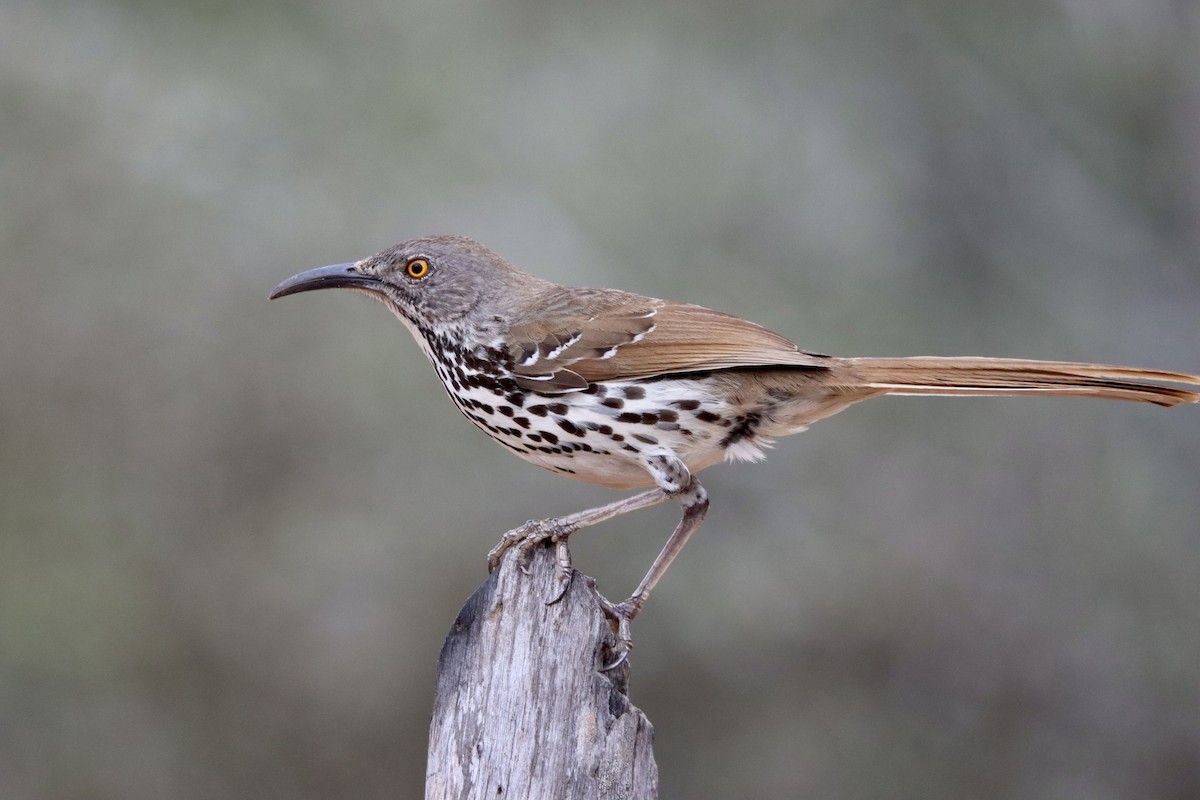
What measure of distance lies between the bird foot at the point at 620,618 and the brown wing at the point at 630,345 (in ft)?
2.01

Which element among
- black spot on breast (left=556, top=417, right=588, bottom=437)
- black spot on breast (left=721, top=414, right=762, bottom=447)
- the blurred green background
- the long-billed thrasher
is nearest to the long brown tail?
the long-billed thrasher

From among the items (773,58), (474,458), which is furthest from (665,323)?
(773,58)

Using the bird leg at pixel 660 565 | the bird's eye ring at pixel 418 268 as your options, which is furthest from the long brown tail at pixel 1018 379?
the bird's eye ring at pixel 418 268

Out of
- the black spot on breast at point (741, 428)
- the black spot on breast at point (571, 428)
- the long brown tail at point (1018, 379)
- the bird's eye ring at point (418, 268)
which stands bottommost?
the black spot on breast at point (571, 428)

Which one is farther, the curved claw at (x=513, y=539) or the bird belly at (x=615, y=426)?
the bird belly at (x=615, y=426)

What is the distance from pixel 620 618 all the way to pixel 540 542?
0.40m

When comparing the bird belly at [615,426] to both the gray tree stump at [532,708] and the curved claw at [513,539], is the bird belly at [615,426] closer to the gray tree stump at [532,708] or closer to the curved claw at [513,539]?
the curved claw at [513,539]

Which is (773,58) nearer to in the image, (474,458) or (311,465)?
(474,458)

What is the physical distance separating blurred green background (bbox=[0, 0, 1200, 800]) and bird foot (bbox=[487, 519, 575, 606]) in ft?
7.16

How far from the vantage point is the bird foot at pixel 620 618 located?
2689 millimetres

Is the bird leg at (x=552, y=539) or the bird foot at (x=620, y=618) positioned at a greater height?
the bird leg at (x=552, y=539)

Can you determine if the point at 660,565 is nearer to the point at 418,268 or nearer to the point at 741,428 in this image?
the point at 741,428

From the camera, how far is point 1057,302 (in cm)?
576

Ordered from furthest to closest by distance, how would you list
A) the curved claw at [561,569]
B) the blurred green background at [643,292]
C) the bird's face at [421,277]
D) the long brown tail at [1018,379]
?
the blurred green background at [643,292] → the bird's face at [421,277] → the long brown tail at [1018,379] → the curved claw at [561,569]
